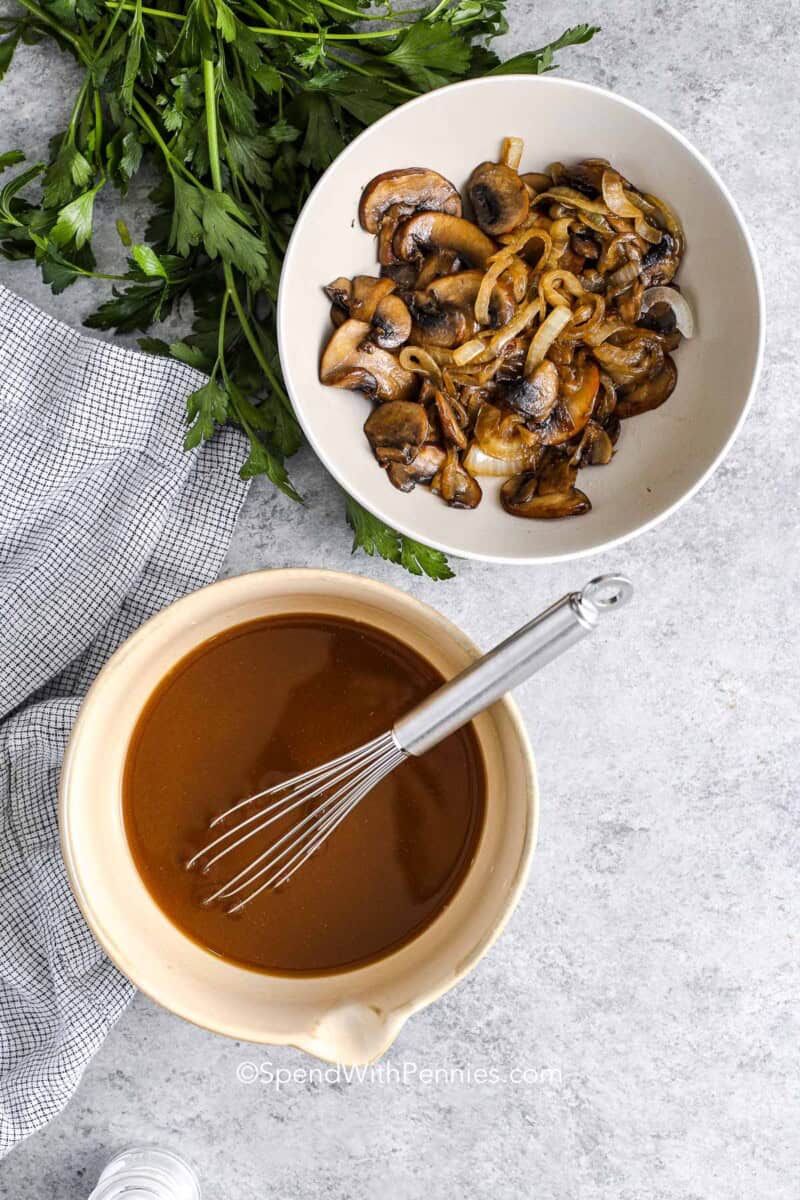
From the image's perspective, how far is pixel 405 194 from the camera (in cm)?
114

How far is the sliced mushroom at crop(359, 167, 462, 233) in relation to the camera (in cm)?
114

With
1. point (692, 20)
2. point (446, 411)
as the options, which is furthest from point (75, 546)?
point (692, 20)

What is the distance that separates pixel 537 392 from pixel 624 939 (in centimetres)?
70

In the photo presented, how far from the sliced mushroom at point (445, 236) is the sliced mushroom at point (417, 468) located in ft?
0.68

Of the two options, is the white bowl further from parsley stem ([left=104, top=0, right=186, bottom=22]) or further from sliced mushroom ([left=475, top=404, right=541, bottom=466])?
parsley stem ([left=104, top=0, right=186, bottom=22])

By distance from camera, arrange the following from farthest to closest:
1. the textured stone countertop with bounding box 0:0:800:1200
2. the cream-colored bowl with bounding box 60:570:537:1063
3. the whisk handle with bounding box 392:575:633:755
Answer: the textured stone countertop with bounding box 0:0:800:1200 < the cream-colored bowl with bounding box 60:570:537:1063 < the whisk handle with bounding box 392:575:633:755

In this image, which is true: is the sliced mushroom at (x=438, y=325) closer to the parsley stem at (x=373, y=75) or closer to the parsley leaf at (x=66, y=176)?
the parsley stem at (x=373, y=75)

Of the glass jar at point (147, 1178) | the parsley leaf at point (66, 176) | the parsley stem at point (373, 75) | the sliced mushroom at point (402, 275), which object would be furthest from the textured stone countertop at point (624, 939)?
the parsley stem at point (373, 75)

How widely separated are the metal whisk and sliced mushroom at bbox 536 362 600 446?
0.30 meters

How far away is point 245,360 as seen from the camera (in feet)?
4.09

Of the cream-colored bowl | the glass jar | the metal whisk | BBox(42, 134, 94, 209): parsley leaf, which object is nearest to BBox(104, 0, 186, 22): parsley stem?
BBox(42, 134, 94, 209): parsley leaf

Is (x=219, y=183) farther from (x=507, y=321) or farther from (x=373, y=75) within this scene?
(x=507, y=321)

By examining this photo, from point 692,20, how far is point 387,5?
393 millimetres

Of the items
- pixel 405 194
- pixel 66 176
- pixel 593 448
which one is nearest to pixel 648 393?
pixel 593 448
